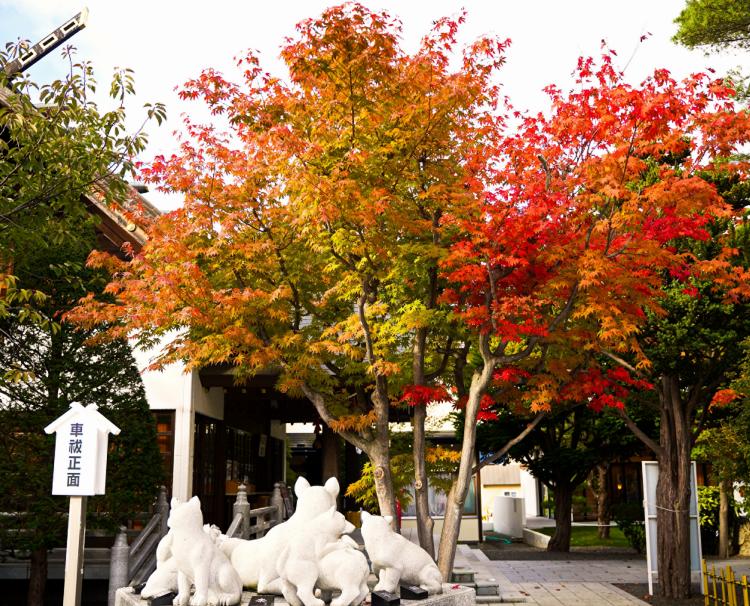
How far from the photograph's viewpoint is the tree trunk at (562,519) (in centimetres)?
2156

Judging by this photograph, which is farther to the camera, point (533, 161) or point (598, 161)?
point (533, 161)

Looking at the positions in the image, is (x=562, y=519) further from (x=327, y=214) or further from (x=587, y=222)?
(x=327, y=214)

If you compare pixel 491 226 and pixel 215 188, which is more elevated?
pixel 215 188

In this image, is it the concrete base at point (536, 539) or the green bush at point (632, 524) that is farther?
the concrete base at point (536, 539)

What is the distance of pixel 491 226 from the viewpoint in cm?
985

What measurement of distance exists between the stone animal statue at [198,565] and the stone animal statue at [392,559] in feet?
3.75

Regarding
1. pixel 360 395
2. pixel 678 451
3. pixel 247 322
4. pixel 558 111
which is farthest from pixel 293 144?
pixel 678 451

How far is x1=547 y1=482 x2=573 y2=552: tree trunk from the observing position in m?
21.6

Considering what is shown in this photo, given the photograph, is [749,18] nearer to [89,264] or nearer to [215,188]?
[215,188]

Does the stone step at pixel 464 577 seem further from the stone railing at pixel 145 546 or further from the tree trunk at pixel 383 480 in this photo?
the stone railing at pixel 145 546

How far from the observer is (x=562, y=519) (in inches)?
854

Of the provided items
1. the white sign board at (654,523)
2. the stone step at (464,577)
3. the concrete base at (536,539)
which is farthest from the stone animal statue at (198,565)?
the concrete base at (536,539)

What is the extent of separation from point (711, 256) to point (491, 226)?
15.2ft

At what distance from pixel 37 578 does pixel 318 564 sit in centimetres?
699
